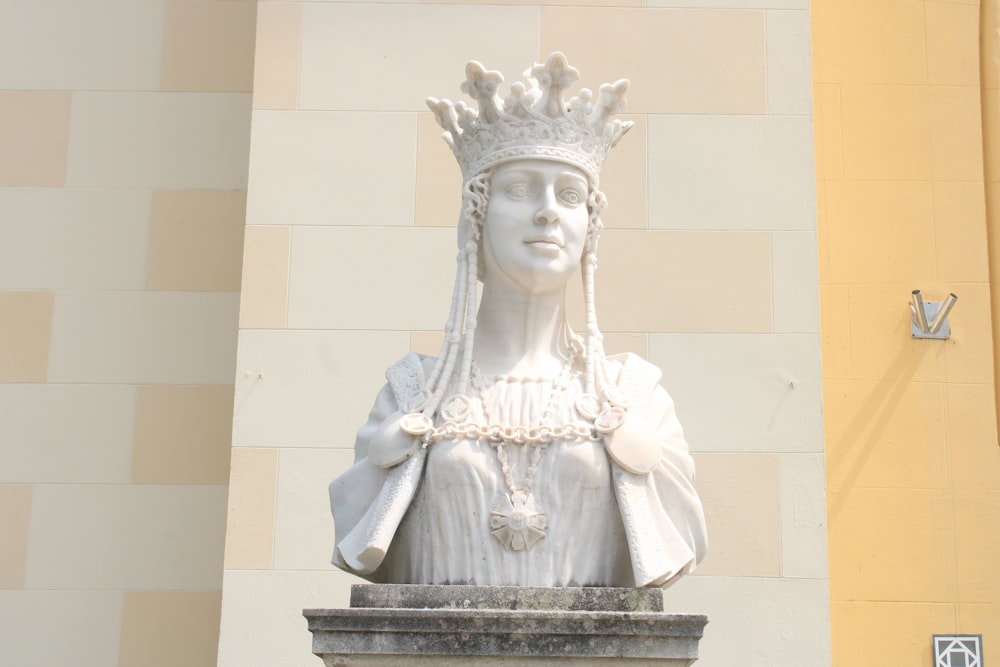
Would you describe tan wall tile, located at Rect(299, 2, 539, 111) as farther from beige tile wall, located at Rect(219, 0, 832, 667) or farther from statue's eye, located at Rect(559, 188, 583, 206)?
statue's eye, located at Rect(559, 188, 583, 206)

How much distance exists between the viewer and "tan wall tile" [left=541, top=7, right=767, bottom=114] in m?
7.30

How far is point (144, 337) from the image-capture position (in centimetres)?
754

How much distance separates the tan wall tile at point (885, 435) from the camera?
23.6ft

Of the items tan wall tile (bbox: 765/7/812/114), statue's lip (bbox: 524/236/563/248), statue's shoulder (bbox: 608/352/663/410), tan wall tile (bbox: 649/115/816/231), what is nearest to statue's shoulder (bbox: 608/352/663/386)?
statue's shoulder (bbox: 608/352/663/410)

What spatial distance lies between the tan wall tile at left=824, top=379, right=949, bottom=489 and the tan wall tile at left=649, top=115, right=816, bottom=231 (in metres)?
0.83

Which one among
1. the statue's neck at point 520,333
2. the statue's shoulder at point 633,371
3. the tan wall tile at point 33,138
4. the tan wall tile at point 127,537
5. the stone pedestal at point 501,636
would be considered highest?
the tan wall tile at point 33,138

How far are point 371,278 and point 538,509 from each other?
2.46 m

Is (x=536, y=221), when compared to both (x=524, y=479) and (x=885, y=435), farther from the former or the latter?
(x=885, y=435)

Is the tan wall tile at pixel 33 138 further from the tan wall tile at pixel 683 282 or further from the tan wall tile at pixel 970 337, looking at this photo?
the tan wall tile at pixel 970 337

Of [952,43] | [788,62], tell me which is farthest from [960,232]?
[788,62]

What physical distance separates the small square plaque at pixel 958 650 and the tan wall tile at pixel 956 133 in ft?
6.89

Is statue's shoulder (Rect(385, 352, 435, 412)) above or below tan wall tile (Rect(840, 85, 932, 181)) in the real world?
below

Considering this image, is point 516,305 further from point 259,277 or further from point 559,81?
point 259,277

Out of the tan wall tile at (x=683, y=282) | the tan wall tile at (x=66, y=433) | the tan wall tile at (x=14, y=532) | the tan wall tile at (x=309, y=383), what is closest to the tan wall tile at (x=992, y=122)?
the tan wall tile at (x=683, y=282)
